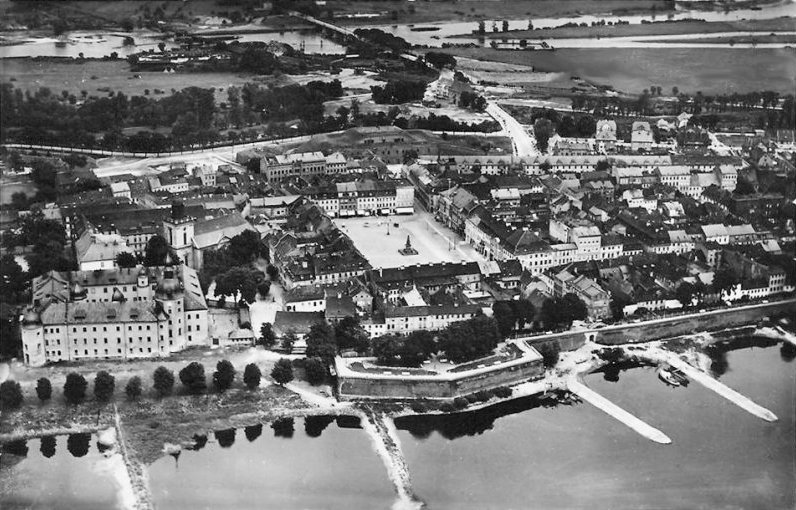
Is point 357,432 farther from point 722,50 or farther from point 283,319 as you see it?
point 722,50

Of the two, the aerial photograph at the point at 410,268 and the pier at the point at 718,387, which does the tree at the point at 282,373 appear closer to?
the aerial photograph at the point at 410,268

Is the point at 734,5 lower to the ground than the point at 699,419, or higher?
higher

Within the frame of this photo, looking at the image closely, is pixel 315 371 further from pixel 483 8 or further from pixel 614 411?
pixel 483 8

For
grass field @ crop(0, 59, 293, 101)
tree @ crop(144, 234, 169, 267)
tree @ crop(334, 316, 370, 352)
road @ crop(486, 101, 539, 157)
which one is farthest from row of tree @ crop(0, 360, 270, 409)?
grass field @ crop(0, 59, 293, 101)

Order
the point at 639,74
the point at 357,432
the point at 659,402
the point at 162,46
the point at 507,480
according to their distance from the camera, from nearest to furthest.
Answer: the point at 507,480 < the point at 357,432 < the point at 659,402 < the point at 639,74 < the point at 162,46

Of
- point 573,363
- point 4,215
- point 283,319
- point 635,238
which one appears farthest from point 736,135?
point 4,215

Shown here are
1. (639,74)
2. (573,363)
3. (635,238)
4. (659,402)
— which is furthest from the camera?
(639,74)

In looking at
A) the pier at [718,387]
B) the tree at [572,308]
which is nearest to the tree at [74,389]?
the tree at [572,308]

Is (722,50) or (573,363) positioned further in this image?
(722,50)
